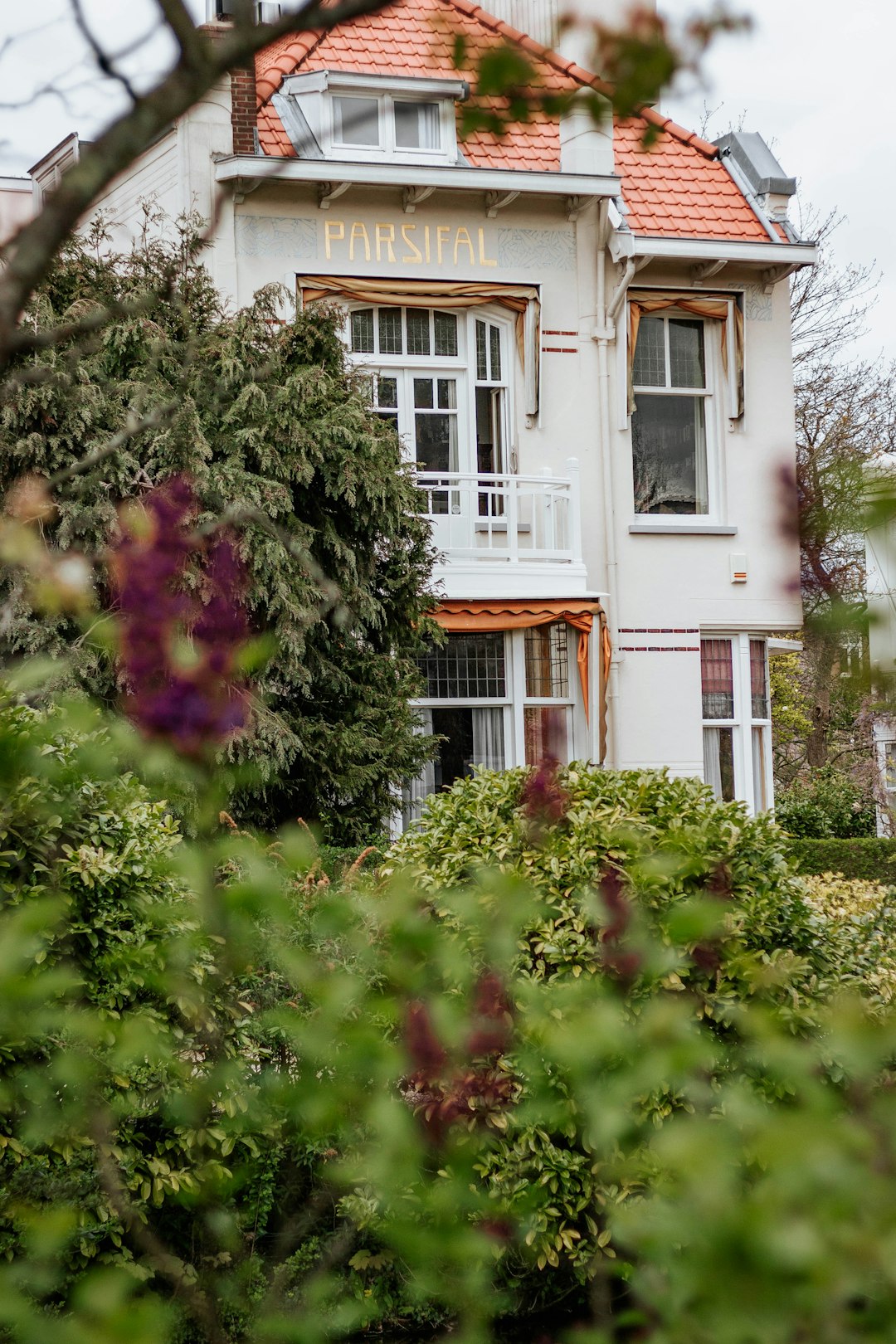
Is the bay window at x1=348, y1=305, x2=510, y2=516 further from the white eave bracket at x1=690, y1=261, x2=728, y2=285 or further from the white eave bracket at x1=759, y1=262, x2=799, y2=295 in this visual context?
the white eave bracket at x1=759, y1=262, x2=799, y2=295

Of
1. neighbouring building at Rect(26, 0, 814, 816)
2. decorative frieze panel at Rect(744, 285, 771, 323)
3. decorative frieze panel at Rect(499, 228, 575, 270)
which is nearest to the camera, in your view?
neighbouring building at Rect(26, 0, 814, 816)

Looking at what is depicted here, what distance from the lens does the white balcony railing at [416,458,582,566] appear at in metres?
13.5

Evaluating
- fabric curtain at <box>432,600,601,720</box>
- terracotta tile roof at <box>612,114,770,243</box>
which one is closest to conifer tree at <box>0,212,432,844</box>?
fabric curtain at <box>432,600,601,720</box>

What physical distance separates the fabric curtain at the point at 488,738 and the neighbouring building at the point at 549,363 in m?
0.03

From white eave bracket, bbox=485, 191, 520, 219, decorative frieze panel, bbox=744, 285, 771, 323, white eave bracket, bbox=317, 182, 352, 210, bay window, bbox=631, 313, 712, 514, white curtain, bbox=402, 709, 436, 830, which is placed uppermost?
white eave bracket, bbox=485, 191, 520, 219

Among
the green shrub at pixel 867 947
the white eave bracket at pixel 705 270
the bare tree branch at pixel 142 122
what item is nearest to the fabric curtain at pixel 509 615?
the white eave bracket at pixel 705 270

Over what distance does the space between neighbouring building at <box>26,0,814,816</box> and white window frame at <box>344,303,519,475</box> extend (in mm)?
27

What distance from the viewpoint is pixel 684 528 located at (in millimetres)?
14719

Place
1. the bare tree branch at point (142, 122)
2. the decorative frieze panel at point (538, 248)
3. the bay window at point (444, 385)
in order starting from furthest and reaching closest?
the decorative frieze panel at point (538, 248) → the bay window at point (444, 385) → the bare tree branch at point (142, 122)

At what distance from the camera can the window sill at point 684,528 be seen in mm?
14602

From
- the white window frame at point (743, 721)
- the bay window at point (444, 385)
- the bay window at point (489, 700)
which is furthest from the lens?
the white window frame at point (743, 721)

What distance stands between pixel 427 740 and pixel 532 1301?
257 inches

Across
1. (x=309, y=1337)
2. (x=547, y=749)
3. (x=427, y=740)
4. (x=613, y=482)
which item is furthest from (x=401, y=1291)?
(x=613, y=482)

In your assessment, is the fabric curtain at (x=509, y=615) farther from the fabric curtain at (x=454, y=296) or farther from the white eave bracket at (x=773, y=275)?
the white eave bracket at (x=773, y=275)
